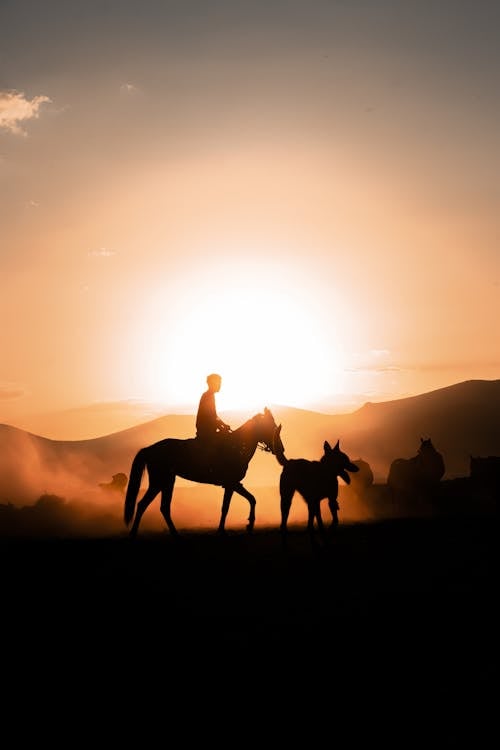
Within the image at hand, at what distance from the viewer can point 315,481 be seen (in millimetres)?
15844

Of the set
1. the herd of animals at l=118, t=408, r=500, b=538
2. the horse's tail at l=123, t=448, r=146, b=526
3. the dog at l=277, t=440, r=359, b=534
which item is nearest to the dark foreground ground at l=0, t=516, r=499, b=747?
the dog at l=277, t=440, r=359, b=534

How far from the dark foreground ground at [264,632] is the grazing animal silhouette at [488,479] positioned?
15992 millimetres

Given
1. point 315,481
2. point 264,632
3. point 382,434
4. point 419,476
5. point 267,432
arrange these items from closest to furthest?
point 264,632
point 315,481
point 267,432
point 419,476
point 382,434

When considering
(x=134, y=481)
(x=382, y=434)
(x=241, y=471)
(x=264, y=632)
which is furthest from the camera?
(x=382, y=434)

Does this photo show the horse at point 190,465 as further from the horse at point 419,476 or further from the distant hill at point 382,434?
the distant hill at point 382,434

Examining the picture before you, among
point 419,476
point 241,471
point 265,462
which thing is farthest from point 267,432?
point 265,462

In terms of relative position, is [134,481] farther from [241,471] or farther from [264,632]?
[264,632]

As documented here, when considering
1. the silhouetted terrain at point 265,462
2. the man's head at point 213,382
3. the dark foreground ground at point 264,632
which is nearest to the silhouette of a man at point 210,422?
the man's head at point 213,382

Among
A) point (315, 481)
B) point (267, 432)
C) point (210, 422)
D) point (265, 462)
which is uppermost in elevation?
point (265, 462)

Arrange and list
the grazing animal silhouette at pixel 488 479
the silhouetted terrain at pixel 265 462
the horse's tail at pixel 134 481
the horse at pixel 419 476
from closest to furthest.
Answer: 1. the horse's tail at pixel 134 481
2. the grazing animal silhouette at pixel 488 479
3. the horse at pixel 419 476
4. the silhouetted terrain at pixel 265 462

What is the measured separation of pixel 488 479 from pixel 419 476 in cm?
329

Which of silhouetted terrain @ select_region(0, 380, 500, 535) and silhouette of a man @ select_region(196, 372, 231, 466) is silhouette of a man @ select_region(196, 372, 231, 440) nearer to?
silhouette of a man @ select_region(196, 372, 231, 466)

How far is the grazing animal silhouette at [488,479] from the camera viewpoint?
30.1 meters

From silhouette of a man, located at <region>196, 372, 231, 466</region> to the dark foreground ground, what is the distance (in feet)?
11.4
